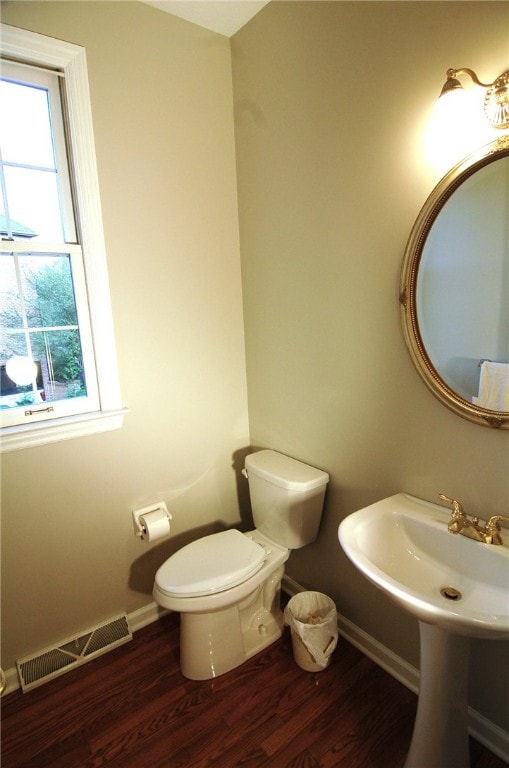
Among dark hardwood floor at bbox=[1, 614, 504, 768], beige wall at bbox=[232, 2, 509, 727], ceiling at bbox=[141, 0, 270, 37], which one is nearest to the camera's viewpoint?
beige wall at bbox=[232, 2, 509, 727]

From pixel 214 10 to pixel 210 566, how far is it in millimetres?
2247

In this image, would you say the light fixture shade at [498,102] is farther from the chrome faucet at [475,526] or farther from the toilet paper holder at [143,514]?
the toilet paper holder at [143,514]

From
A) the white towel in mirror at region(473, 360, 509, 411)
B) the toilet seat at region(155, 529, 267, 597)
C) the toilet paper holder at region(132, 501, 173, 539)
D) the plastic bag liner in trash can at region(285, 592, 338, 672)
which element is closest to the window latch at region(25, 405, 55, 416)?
the toilet paper holder at region(132, 501, 173, 539)

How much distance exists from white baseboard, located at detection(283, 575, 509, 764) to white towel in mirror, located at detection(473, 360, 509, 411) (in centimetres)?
104

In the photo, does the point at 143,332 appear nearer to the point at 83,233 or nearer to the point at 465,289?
the point at 83,233

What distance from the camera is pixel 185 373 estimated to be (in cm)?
188

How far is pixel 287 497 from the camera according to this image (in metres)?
1.67

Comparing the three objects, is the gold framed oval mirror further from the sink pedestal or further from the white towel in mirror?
the sink pedestal

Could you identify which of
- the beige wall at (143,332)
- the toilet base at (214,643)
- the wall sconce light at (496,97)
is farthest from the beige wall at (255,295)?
the toilet base at (214,643)

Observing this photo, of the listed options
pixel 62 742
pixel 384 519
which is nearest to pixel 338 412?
pixel 384 519

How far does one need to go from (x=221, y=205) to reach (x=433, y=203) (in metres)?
1.05

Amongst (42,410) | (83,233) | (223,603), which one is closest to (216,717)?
(223,603)

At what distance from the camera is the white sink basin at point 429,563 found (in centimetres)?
88

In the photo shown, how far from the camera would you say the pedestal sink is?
1063mm
